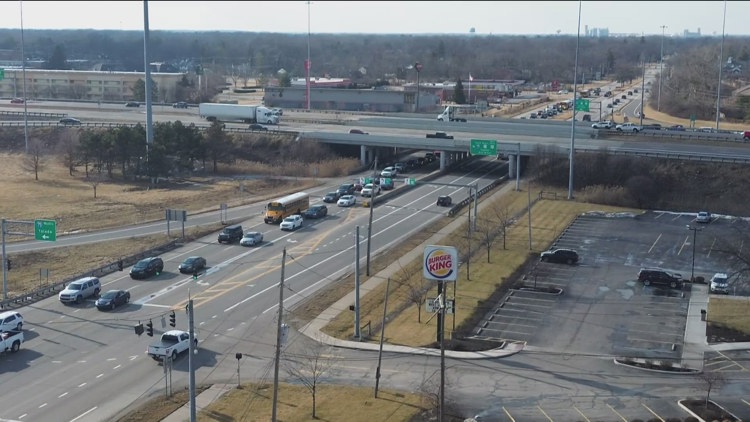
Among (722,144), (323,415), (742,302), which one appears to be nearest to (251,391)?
(323,415)

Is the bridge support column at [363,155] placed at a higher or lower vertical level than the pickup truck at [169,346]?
higher

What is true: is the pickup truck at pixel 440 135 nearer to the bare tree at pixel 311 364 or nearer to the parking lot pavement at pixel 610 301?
the parking lot pavement at pixel 610 301

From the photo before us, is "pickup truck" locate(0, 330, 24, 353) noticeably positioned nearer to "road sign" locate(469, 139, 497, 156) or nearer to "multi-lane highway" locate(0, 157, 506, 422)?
"multi-lane highway" locate(0, 157, 506, 422)

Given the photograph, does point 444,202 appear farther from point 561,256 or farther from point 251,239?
point 251,239

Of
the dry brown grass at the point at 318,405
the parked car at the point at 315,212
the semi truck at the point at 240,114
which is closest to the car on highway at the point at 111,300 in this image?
the dry brown grass at the point at 318,405

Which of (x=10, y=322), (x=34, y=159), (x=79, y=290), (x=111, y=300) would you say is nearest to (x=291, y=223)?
(x=79, y=290)

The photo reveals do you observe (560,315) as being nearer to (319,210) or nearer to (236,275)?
(236,275)
